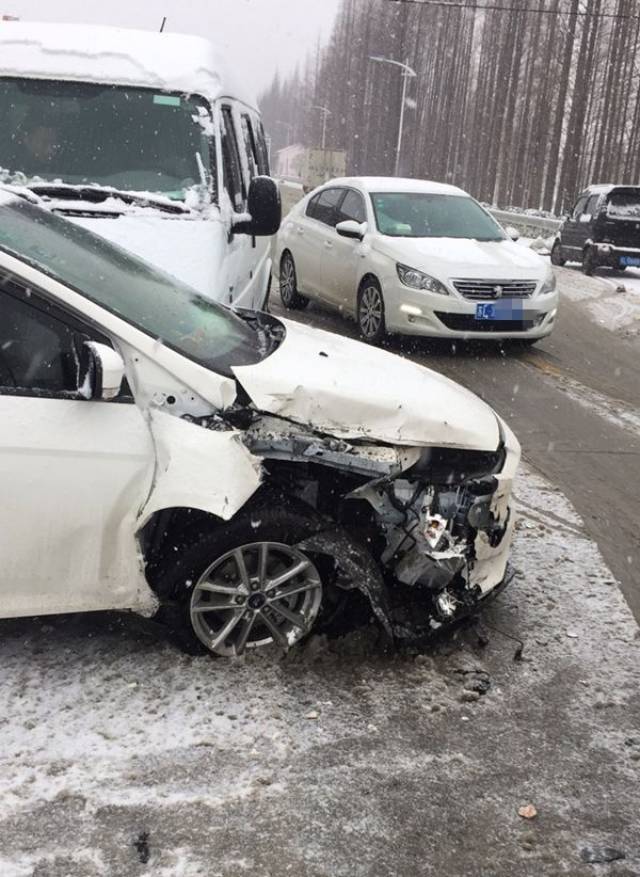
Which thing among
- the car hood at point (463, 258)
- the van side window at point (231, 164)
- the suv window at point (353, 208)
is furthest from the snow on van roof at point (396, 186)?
the van side window at point (231, 164)

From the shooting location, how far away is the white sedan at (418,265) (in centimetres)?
950

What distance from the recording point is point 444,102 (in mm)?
65688

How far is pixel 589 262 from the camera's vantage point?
18.5 metres

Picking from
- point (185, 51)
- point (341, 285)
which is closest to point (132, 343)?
point (185, 51)

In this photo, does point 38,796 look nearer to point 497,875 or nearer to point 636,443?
point 497,875

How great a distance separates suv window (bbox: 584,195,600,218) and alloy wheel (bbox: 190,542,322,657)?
649 inches

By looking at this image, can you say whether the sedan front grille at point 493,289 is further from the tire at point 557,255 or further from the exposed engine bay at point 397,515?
the tire at point 557,255

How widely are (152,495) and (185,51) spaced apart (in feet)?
14.1

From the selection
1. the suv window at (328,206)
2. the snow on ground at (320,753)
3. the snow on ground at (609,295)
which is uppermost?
the suv window at (328,206)

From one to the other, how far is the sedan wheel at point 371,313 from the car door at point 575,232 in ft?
33.2

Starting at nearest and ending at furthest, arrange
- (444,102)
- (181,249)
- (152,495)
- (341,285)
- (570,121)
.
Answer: (152,495)
(181,249)
(341,285)
(570,121)
(444,102)

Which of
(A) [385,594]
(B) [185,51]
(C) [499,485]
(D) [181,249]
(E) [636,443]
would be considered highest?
(B) [185,51]

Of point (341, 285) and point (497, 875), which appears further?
point (341, 285)

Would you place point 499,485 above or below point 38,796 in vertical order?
above
